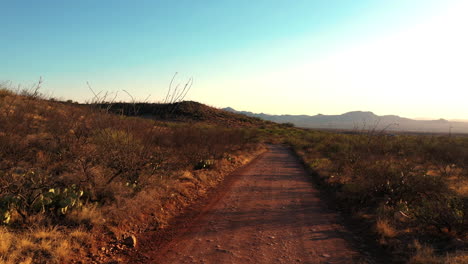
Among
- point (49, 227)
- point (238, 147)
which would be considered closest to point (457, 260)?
point (49, 227)

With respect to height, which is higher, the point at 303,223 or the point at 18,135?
the point at 18,135

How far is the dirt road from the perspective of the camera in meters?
4.57

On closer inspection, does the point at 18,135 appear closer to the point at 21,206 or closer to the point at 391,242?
the point at 21,206

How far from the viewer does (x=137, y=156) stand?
25.3 ft

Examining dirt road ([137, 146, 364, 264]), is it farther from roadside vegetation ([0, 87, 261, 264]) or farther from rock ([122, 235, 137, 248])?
roadside vegetation ([0, 87, 261, 264])

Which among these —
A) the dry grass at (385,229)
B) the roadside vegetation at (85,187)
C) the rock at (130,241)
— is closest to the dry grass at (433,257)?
the dry grass at (385,229)

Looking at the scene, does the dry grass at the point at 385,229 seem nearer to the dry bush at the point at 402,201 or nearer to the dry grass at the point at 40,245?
the dry bush at the point at 402,201

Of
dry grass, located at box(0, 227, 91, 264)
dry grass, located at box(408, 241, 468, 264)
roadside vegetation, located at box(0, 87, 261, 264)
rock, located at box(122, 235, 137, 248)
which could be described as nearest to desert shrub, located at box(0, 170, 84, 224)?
roadside vegetation, located at box(0, 87, 261, 264)

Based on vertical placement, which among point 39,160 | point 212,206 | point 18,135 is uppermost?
point 18,135

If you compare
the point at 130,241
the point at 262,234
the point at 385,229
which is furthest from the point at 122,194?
the point at 385,229

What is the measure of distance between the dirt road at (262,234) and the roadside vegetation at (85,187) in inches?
41.7

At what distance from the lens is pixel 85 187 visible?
6215mm

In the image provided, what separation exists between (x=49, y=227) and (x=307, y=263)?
15.5 feet

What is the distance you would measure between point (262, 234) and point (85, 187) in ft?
14.5
